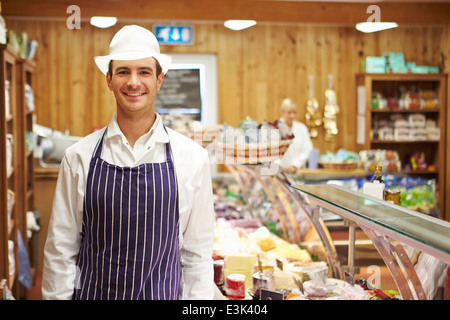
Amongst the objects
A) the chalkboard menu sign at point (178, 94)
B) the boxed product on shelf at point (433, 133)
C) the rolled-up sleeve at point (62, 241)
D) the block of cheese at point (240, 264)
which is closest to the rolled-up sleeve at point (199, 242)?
the rolled-up sleeve at point (62, 241)

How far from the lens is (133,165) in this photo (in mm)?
1806

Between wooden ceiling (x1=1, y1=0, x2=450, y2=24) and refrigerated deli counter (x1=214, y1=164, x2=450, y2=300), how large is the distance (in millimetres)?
2217

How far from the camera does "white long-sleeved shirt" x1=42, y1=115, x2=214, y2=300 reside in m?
1.76

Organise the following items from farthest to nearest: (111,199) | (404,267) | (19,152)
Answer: (19,152), (404,267), (111,199)

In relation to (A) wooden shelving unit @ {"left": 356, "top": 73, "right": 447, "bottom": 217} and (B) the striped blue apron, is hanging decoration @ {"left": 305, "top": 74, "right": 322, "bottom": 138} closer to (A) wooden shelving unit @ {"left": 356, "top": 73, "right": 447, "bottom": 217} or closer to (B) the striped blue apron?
(A) wooden shelving unit @ {"left": 356, "top": 73, "right": 447, "bottom": 217}

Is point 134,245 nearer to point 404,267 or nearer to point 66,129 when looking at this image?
point 404,267

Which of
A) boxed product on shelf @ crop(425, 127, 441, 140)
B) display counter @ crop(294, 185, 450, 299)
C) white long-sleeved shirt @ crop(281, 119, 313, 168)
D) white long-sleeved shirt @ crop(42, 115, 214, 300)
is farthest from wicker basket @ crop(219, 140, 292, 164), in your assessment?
boxed product on shelf @ crop(425, 127, 441, 140)

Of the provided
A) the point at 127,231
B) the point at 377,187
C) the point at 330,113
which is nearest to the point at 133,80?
the point at 127,231

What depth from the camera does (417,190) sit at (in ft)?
17.6

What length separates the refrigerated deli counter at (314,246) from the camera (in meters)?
1.54

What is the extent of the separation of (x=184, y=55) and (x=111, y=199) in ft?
18.2

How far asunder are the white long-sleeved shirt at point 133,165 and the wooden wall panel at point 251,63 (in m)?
5.21

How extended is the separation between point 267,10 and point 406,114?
2800 millimetres
